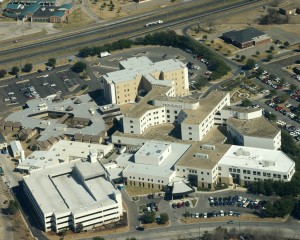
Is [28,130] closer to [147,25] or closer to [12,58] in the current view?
[12,58]

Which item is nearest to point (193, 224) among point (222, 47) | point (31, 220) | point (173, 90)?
point (31, 220)

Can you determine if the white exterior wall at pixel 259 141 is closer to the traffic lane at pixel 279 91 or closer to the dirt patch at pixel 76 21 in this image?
the traffic lane at pixel 279 91

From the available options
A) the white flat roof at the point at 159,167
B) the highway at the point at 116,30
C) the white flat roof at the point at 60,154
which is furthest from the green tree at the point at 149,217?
the highway at the point at 116,30

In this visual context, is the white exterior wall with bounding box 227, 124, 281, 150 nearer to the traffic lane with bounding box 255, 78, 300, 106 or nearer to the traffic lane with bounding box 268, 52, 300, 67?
the traffic lane with bounding box 255, 78, 300, 106

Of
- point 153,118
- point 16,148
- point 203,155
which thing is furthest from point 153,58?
point 203,155

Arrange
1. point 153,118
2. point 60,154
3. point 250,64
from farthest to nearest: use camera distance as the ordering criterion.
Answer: point 250,64 → point 153,118 → point 60,154

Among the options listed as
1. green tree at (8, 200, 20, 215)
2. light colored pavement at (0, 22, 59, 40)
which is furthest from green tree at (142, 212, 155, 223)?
light colored pavement at (0, 22, 59, 40)

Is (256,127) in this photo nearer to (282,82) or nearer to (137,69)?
(282,82)
